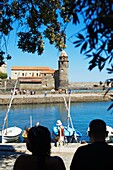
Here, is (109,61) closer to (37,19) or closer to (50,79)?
(37,19)

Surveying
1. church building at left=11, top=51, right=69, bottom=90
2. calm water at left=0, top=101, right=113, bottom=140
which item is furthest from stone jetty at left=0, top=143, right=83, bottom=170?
church building at left=11, top=51, right=69, bottom=90

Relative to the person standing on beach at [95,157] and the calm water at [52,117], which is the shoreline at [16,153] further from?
the calm water at [52,117]

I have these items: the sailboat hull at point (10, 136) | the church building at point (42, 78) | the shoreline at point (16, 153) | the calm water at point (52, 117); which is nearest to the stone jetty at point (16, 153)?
the shoreline at point (16, 153)

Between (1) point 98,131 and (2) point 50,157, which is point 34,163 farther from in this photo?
(1) point 98,131

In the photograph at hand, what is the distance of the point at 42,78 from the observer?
11081 centimetres

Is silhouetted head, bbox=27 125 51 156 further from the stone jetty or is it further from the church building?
the church building

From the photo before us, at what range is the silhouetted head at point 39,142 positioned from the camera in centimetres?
265

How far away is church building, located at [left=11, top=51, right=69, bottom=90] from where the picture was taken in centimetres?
9719

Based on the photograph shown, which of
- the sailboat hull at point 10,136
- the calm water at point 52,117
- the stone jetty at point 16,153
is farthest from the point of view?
the calm water at point 52,117

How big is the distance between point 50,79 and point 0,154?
329 ft

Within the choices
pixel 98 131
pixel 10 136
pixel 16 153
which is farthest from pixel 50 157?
pixel 10 136

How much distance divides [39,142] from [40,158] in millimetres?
127

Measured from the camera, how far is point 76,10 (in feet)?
8.29

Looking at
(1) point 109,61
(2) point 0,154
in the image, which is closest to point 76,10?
(1) point 109,61
